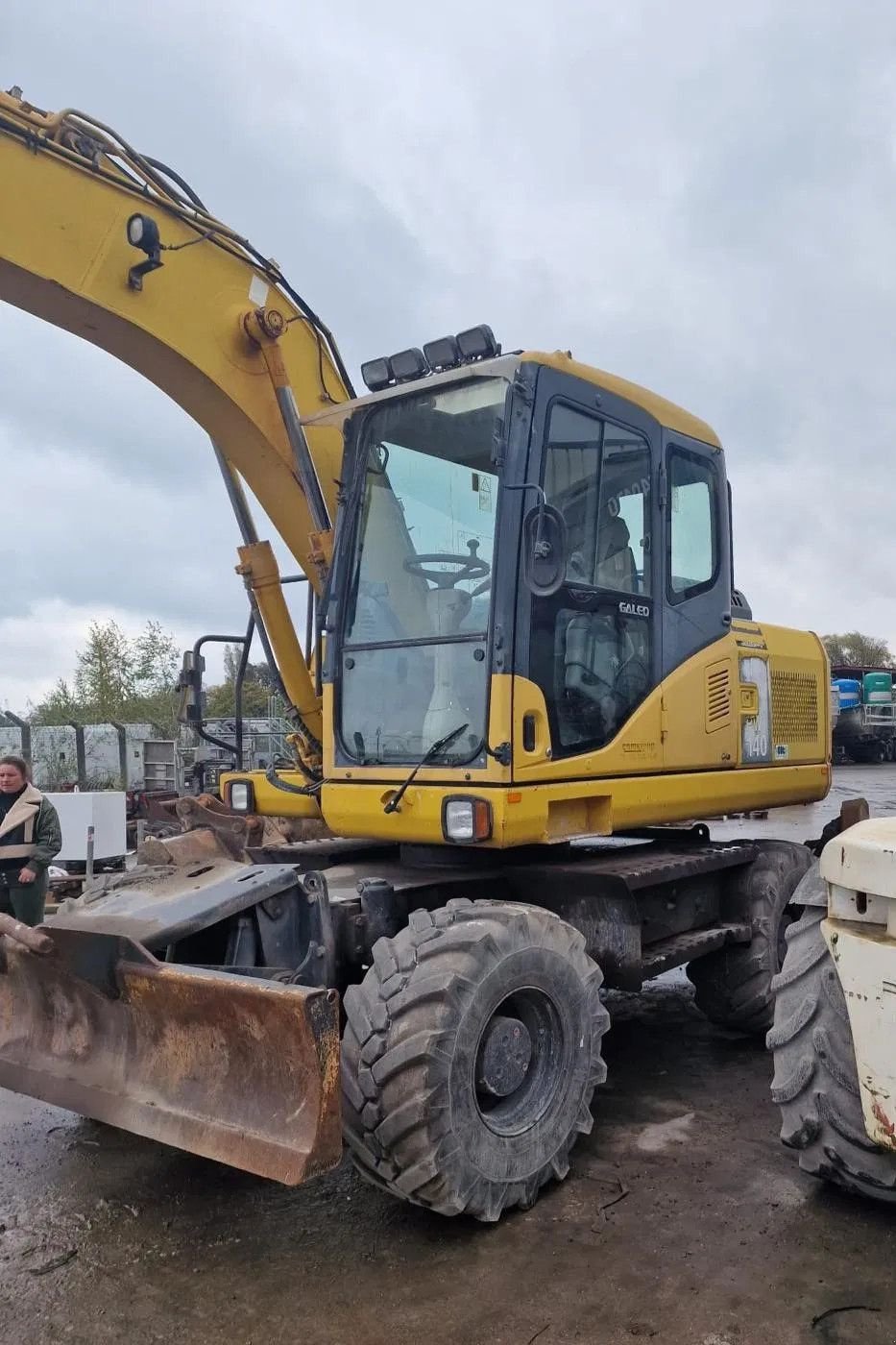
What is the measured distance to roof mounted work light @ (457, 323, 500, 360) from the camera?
175 inches

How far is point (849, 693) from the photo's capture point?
105 feet

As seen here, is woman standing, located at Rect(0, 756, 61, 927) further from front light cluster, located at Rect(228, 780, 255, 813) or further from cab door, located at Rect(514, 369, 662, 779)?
cab door, located at Rect(514, 369, 662, 779)

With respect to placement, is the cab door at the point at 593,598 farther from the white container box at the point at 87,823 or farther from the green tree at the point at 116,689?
the green tree at the point at 116,689

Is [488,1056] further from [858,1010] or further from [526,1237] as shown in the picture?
[858,1010]

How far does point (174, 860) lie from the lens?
15.2 feet

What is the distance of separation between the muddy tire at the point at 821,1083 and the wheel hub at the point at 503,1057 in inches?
35.9

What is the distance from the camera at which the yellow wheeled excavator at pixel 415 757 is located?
3.52 meters

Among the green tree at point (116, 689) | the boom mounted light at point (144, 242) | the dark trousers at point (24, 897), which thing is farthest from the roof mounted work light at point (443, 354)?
the green tree at point (116, 689)

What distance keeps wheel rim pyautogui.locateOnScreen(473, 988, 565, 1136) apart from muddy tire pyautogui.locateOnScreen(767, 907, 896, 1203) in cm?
82

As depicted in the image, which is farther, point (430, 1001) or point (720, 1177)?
point (720, 1177)

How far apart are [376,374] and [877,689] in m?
31.2

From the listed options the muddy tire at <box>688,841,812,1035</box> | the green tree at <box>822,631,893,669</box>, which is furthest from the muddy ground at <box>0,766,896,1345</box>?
the green tree at <box>822,631,893,669</box>

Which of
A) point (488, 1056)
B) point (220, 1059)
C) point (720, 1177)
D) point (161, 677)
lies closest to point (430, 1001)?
point (488, 1056)

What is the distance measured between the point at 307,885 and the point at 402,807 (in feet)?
1.65
